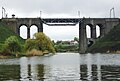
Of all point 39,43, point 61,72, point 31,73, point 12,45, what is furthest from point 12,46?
point 31,73

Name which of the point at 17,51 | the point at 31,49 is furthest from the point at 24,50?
the point at 17,51

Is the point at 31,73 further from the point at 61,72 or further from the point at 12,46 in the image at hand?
the point at 12,46

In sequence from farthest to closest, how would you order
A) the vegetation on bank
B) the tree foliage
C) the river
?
the tree foliage → the vegetation on bank → the river

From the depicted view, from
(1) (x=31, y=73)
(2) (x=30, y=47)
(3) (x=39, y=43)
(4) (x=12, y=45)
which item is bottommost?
(1) (x=31, y=73)

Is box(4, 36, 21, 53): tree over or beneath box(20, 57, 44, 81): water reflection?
over

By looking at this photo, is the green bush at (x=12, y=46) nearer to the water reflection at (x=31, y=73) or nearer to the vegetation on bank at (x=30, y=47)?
the vegetation on bank at (x=30, y=47)

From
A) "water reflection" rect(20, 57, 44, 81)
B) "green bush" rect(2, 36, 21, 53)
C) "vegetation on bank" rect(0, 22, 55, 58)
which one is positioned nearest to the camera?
"water reflection" rect(20, 57, 44, 81)

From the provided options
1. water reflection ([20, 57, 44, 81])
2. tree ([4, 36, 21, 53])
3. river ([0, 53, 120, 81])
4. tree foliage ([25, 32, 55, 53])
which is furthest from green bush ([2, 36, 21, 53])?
water reflection ([20, 57, 44, 81])

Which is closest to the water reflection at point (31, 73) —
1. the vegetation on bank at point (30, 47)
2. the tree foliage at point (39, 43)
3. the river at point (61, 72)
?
the river at point (61, 72)

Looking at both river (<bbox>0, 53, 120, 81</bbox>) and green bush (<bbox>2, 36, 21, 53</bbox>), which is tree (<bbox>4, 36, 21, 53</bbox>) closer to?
green bush (<bbox>2, 36, 21, 53</bbox>)

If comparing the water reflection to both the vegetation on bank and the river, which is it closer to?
the river

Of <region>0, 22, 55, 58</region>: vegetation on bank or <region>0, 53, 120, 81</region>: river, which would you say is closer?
<region>0, 53, 120, 81</region>: river

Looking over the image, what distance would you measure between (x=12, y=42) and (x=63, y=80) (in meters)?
106

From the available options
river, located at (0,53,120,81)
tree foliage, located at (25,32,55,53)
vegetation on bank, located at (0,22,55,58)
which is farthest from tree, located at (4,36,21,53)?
river, located at (0,53,120,81)
